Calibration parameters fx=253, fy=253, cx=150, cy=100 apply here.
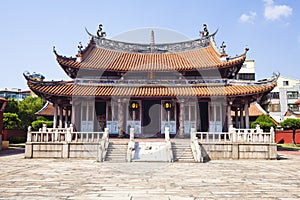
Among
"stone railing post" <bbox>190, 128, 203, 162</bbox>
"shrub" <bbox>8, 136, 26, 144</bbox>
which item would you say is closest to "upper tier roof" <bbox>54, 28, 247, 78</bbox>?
"stone railing post" <bbox>190, 128, 203, 162</bbox>

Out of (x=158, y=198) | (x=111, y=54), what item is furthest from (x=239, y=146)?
(x=111, y=54)

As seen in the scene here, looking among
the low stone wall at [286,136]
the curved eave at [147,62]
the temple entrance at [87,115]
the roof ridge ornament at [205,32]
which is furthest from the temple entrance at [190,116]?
the low stone wall at [286,136]

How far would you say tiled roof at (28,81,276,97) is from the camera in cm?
1659

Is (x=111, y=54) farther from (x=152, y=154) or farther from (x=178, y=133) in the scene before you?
(x=152, y=154)

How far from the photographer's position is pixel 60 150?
13.6m

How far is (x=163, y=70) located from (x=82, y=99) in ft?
20.6

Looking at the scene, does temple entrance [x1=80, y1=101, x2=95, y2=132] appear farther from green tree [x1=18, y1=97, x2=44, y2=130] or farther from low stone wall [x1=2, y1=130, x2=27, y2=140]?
green tree [x1=18, y1=97, x2=44, y2=130]

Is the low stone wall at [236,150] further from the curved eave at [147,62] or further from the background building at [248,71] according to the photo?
the background building at [248,71]

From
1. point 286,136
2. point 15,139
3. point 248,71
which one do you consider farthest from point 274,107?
point 15,139

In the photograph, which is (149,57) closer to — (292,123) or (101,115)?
(101,115)

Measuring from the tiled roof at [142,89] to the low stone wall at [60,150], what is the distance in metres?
4.19

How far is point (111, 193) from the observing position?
5762mm

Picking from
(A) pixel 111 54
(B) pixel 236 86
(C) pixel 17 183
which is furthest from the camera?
(A) pixel 111 54

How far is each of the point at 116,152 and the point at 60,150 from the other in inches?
123
